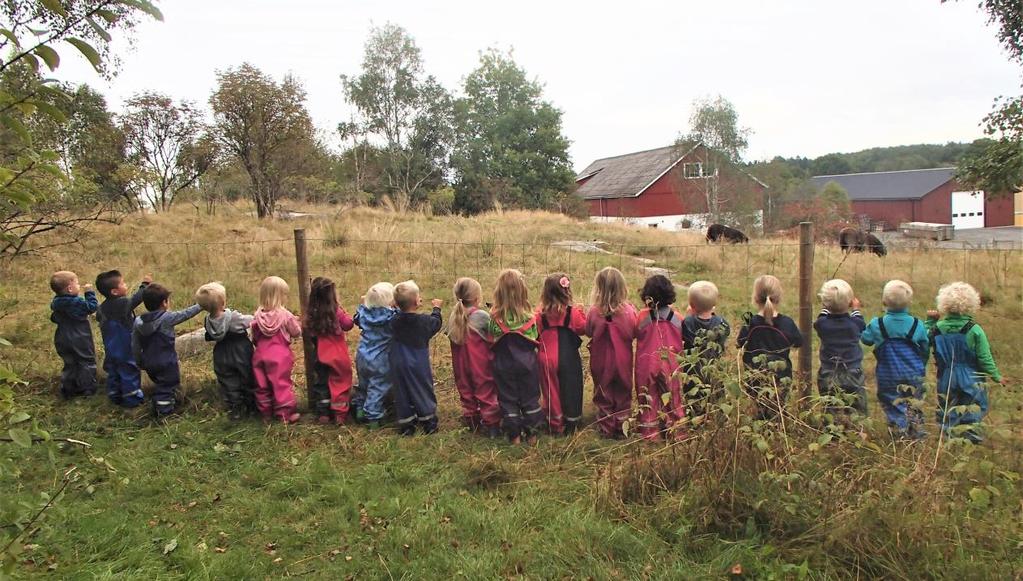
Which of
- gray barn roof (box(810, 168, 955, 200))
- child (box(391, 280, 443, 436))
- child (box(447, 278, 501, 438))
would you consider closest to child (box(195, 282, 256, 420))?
child (box(391, 280, 443, 436))

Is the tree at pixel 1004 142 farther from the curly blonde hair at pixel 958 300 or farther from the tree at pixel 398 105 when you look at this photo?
the tree at pixel 398 105

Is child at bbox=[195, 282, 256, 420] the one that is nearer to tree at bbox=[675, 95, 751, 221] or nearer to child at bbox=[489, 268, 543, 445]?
child at bbox=[489, 268, 543, 445]

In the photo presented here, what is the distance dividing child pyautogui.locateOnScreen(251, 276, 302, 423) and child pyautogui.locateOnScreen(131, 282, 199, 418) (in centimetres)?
51

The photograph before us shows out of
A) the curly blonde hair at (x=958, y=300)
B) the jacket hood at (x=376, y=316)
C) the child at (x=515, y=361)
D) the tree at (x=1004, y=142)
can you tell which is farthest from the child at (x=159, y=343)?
the tree at (x=1004, y=142)

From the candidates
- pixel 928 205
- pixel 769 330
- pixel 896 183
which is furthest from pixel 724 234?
pixel 896 183

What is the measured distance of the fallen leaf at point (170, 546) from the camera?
10.2 feet

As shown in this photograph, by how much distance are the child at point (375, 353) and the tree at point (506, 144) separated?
2495 cm

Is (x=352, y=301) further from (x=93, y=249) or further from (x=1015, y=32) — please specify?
(x=1015, y=32)

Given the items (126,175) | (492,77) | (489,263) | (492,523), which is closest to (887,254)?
(489,263)

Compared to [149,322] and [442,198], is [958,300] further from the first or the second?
[442,198]

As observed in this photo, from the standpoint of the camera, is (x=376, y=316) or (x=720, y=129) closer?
(x=376, y=316)

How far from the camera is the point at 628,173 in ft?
133

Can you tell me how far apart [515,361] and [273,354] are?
6.16ft

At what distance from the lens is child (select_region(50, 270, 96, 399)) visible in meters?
5.09
